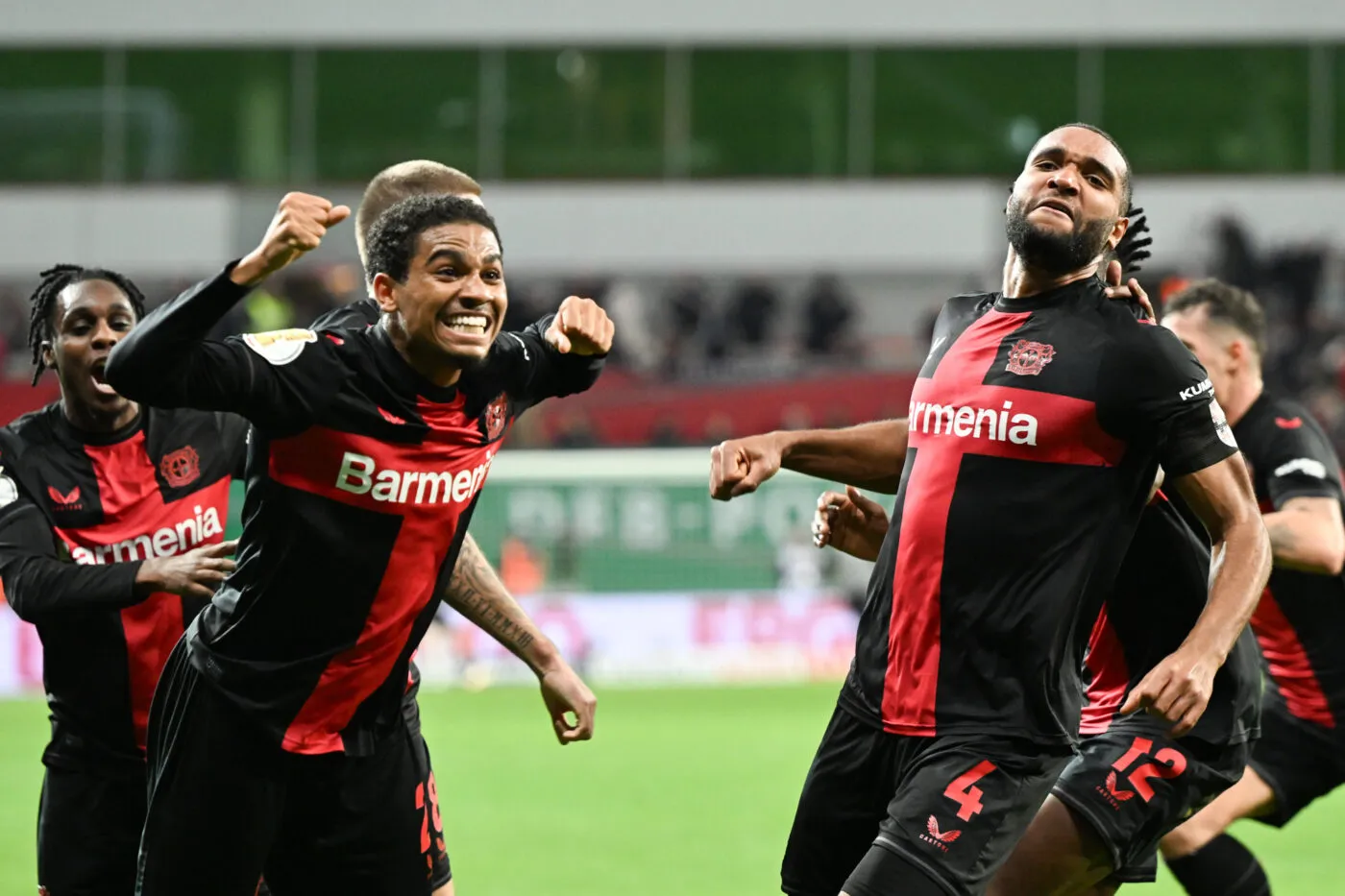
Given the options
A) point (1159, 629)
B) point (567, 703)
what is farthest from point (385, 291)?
point (1159, 629)

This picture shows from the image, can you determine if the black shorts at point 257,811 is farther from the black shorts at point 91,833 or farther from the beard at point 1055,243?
the beard at point 1055,243

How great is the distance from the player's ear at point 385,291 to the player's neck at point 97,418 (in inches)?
49.0

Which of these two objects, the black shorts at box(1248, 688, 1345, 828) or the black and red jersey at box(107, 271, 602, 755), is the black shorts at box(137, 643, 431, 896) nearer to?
the black and red jersey at box(107, 271, 602, 755)

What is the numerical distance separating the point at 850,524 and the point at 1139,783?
3.46 ft

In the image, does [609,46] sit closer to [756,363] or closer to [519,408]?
[756,363]

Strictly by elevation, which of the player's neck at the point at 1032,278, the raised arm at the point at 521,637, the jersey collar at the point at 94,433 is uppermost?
the player's neck at the point at 1032,278

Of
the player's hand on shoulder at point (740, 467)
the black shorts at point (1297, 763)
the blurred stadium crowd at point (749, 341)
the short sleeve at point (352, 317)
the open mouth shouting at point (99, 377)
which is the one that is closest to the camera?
the player's hand on shoulder at point (740, 467)

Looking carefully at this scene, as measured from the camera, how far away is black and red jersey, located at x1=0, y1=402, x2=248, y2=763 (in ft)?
15.6

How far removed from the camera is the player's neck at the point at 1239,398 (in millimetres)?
5805

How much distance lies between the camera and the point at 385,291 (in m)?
4.09

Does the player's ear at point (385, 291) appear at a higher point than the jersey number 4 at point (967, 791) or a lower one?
higher

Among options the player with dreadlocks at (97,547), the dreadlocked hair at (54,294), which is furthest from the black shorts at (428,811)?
the dreadlocked hair at (54,294)

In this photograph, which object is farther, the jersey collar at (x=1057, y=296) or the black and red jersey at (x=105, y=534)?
the black and red jersey at (x=105, y=534)

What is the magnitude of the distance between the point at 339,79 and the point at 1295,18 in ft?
44.8
